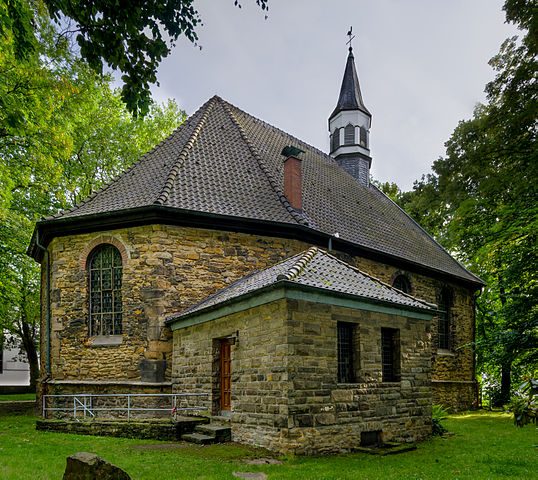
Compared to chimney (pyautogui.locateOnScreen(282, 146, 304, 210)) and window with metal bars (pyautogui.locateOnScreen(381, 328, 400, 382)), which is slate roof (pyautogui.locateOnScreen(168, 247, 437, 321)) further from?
chimney (pyautogui.locateOnScreen(282, 146, 304, 210))

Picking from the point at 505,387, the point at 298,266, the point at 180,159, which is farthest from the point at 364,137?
the point at 298,266

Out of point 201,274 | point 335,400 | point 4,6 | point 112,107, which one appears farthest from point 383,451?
point 112,107

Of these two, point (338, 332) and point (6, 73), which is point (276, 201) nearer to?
point (338, 332)

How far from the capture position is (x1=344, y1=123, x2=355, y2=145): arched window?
82.3 feet

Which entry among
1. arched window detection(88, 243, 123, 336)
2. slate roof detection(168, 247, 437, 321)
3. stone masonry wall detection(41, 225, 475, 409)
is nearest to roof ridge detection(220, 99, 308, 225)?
stone masonry wall detection(41, 225, 475, 409)

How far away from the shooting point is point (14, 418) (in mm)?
13750

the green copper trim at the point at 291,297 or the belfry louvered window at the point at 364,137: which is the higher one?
the belfry louvered window at the point at 364,137

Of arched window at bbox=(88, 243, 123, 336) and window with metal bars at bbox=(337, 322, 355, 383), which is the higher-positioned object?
arched window at bbox=(88, 243, 123, 336)

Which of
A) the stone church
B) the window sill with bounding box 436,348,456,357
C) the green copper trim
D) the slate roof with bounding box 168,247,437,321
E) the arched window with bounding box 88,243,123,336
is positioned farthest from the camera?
the window sill with bounding box 436,348,456,357

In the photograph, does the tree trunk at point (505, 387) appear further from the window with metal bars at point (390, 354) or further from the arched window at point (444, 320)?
the window with metal bars at point (390, 354)

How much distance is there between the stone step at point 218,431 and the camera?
29.3ft

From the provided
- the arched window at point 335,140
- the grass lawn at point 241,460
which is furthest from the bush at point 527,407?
Answer: the arched window at point 335,140

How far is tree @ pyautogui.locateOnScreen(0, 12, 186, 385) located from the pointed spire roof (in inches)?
369

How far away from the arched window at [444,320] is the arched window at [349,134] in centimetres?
961
